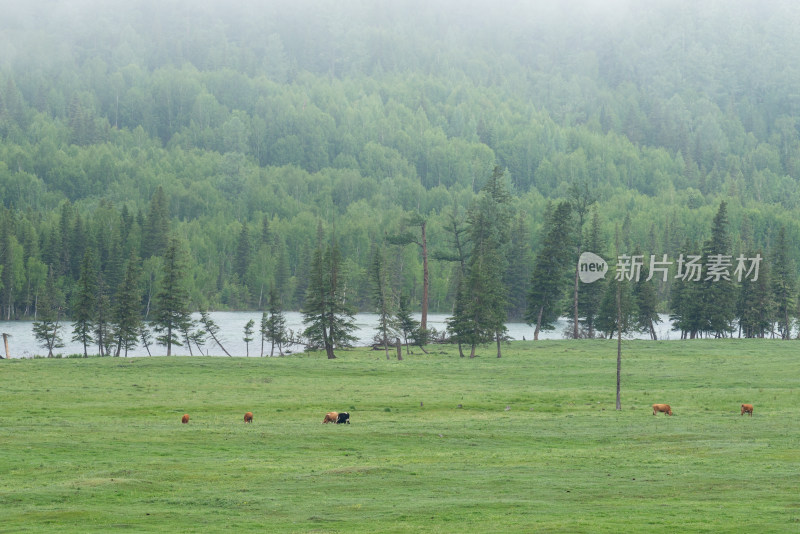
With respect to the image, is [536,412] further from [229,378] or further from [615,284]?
[615,284]

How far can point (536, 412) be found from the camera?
56406mm

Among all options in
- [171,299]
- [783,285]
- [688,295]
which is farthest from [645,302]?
[171,299]

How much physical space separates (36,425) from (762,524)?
33404 millimetres

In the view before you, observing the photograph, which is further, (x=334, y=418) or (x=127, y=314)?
(x=127, y=314)

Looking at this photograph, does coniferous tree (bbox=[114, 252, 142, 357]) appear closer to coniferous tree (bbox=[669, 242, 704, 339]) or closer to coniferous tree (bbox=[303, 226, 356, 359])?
coniferous tree (bbox=[303, 226, 356, 359])

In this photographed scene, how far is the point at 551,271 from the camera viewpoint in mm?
113938

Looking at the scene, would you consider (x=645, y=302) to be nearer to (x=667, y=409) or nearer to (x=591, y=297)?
(x=591, y=297)

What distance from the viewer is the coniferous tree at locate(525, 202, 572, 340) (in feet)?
372

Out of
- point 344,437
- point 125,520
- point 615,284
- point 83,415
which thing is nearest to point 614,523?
point 125,520

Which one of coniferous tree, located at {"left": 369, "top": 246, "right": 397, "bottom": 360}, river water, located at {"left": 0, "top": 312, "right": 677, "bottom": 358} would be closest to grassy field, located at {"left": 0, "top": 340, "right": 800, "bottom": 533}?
coniferous tree, located at {"left": 369, "top": 246, "right": 397, "bottom": 360}

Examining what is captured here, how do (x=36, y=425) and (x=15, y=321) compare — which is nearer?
(x=36, y=425)

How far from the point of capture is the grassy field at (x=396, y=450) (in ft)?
87.6

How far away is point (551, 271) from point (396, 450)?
75.7m

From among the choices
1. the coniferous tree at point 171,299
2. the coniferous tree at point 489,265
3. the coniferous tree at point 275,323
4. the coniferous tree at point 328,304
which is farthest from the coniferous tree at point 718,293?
the coniferous tree at point 171,299
